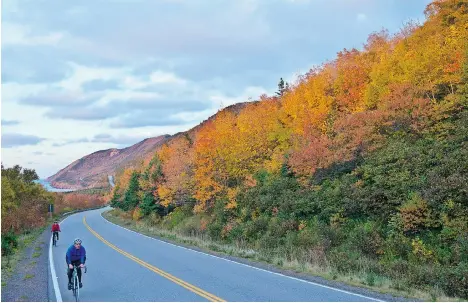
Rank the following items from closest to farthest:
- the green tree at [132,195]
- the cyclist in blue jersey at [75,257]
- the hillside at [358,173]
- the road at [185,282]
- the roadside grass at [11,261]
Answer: the road at [185,282] → the cyclist in blue jersey at [75,257] → the roadside grass at [11,261] → the hillside at [358,173] → the green tree at [132,195]

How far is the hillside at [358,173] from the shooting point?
17.9 metres

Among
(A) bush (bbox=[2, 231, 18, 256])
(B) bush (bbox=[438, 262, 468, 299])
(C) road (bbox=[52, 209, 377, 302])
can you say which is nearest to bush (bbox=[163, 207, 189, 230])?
(A) bush (bbox=[2, 231, 18, 256])

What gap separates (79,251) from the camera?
12.6m

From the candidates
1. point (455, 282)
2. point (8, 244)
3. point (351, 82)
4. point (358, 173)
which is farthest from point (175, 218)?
point (455, 282)

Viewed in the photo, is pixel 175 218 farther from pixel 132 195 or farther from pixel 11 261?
pixel 11 261

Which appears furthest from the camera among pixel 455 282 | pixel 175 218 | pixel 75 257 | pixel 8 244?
pixel 175 218

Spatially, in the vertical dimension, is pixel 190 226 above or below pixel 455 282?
below

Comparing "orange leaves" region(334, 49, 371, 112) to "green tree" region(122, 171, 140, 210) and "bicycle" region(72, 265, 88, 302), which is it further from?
"green tree" region(122, 171, 140, 210)

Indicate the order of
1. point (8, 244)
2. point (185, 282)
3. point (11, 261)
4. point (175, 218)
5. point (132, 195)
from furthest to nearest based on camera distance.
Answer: point (132, 195) → point (175, 218) → point (8, 244) → point (11, 261) → point (185, 282)

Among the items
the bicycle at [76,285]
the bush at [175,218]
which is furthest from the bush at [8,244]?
the bush at [175,218]

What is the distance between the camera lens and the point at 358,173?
27.2 meters

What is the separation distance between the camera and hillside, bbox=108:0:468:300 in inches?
704

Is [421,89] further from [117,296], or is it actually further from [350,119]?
[117,296]

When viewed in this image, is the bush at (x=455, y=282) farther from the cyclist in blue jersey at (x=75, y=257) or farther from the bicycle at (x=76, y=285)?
the cyclist in blue jersey at (x=75, y=257)
